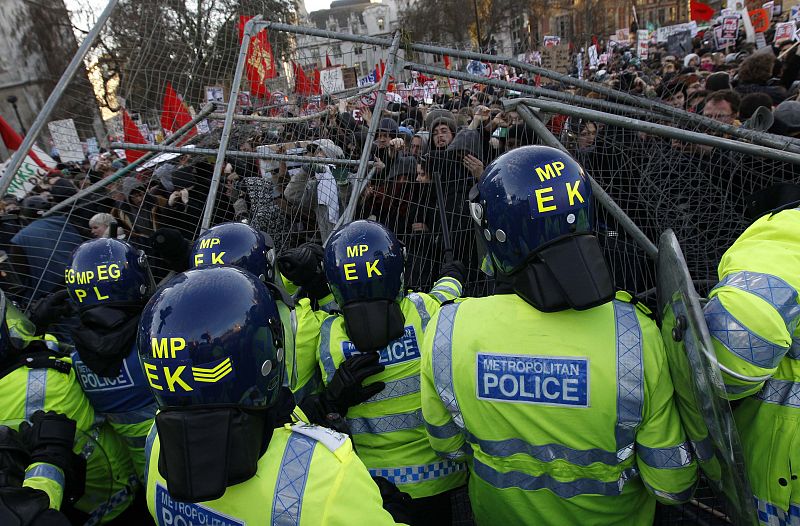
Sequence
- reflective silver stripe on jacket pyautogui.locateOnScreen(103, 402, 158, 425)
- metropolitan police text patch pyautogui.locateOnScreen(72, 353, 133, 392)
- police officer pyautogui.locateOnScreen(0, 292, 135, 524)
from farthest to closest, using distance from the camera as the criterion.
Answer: reflective silver stripe on jacket pyautogui.locateOnScreen(103, 402, 158, 425), metropolitan police text patch pyautogui.locateOnScreen(72, 353, 133, 392), police officer pyautogui.locateOnScreen(0, 292, 135, 524)

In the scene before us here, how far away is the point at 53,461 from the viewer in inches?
76.7

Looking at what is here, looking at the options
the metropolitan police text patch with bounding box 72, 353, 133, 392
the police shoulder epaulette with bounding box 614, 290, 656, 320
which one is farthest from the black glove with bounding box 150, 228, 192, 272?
the police shoulder epaulette with bounding box 614, 290, 656, 320

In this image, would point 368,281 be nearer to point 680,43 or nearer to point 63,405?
point 63,405

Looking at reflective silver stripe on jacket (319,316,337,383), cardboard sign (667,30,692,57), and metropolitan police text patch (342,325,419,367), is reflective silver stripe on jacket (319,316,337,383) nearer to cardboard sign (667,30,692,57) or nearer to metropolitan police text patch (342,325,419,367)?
metropolitan police text patch (342,325,419,367)

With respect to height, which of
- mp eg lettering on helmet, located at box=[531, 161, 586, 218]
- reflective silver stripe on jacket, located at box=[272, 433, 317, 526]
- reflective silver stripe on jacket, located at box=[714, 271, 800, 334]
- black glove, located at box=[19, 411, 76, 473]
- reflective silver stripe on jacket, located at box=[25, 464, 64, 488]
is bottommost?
reflective silver stripe on jacket, located at box=[25, 464, 64, 488]

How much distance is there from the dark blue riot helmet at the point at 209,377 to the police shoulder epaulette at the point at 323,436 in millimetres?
80

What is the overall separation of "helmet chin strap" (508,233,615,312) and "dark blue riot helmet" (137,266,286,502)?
0.82 metres

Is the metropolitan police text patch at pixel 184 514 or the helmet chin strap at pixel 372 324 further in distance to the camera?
the helmet chin strap at pixel 372 324

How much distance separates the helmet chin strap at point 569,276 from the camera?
1.53 meters

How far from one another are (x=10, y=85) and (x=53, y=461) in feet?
94.5

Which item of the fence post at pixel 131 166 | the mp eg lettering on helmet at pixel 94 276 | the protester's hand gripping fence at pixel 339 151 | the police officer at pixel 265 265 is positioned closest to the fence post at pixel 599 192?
the protester's hand gripping fence at pixel 339 151

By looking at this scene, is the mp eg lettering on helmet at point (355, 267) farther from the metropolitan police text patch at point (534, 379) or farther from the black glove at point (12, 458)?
the black glove at point (12, 458)

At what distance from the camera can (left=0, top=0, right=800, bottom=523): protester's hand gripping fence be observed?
3.26m

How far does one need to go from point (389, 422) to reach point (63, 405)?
4.90 feet
